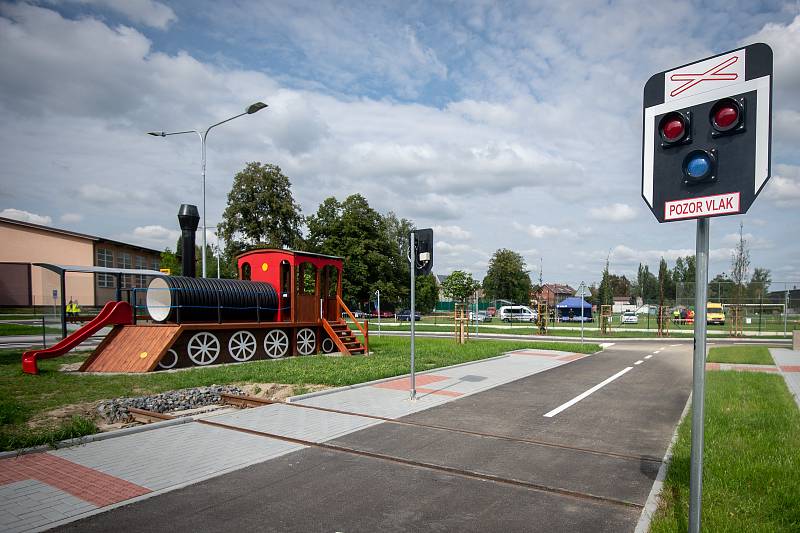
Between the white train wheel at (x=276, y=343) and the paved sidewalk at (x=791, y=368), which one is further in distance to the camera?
the white train wheel at (x=276, y=343)

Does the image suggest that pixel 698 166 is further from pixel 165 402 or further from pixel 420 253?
pixel 165 402

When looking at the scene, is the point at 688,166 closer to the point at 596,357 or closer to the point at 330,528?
the point at 330,528

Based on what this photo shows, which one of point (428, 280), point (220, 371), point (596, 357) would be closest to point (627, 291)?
point (428, 280)

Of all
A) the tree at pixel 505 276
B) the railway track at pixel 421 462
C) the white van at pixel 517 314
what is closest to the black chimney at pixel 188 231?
the railway track at pixel 421 462

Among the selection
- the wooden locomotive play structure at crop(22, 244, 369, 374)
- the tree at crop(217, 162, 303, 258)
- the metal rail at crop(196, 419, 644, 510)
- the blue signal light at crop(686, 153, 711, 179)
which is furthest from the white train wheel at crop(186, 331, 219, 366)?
the tree at crop(217, 162, 303, 258)

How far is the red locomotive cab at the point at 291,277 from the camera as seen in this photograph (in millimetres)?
16938

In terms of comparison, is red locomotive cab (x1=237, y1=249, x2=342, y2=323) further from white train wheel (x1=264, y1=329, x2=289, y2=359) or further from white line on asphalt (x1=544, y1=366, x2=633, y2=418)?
white line on asphalt (x1=544, y1=366, x2=633, y2=418)

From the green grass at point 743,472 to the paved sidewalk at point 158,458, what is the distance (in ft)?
13.5

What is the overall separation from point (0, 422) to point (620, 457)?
8495mm

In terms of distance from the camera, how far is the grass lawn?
7783mm

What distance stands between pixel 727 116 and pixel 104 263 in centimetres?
5773

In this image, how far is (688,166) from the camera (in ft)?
10.3

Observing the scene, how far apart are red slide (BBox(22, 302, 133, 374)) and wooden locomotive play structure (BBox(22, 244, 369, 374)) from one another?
0.07 feet

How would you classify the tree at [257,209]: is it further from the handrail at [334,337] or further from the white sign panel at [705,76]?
the white sign panel at [705,76]
